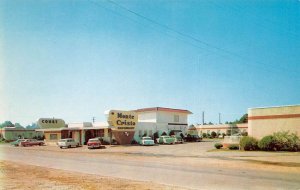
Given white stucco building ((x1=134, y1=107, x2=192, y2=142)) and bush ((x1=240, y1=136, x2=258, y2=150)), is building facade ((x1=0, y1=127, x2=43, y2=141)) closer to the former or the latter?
white stucco building ((x1=134, y1=107, x2=192, y2=142))

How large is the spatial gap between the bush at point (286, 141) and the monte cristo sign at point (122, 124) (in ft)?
83.2

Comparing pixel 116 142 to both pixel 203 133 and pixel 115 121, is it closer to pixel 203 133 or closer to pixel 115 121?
pixel 115 121

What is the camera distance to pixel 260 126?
36.3m

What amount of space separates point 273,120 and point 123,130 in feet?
81.6

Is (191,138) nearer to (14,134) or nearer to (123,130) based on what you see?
(123,130)

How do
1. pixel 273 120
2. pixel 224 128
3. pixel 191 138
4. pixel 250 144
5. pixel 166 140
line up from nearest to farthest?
pixel 250 144, pixel 273 120, pixel 166 140, pixel 191 138, pixel 224 128

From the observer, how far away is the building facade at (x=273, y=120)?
1310 inches

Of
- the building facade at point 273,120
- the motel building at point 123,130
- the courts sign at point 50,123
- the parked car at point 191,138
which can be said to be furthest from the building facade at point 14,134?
the building facade at point 273,120

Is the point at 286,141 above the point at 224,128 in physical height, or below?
above

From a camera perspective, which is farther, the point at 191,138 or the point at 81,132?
the point at 191,138

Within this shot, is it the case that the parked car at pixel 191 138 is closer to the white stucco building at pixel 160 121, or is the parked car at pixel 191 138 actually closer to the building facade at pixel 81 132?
the white stucco building at pixel 160 121

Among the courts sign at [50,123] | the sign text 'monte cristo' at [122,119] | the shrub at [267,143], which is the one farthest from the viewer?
the courts sign at [50,123]

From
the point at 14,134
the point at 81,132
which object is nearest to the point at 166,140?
the point at 81,132

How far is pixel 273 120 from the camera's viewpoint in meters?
35.2
